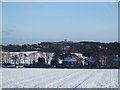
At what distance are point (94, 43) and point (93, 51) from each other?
6.50 metres

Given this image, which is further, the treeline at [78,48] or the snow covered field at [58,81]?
the treeline at [78,48]

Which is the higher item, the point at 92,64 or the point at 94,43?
the point at 94,43

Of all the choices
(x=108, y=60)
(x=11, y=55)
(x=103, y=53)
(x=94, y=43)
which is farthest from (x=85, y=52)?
(x=11, y=55)

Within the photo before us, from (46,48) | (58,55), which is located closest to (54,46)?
(46,48)

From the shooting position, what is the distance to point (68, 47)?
235 ft

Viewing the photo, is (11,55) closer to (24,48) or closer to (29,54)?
(29,54)

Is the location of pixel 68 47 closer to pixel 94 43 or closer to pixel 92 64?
pixel 94 43

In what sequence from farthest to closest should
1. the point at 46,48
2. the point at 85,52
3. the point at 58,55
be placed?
1. the point at 46,48
2. the point at 85,52
3. the point at 58,55

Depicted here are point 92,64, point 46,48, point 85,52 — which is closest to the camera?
point 92,64

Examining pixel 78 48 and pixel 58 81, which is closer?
pixel 58 81

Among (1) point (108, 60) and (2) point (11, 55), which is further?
(2) point (11, 55)

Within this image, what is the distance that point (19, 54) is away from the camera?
6366 cm

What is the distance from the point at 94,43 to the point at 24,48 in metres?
20.4

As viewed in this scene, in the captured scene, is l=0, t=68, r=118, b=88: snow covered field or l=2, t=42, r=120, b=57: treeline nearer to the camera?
l=0, t=68, r=118, b=88: snow covered field
